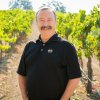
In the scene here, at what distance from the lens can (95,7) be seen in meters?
12.4

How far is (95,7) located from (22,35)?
968 inches

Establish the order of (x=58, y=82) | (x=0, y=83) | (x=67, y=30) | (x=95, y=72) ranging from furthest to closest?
(x=67, y=30)
(x=95, y=72)
(x=0, y=83)
(x=58, y=82)

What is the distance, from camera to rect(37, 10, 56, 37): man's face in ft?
11.6

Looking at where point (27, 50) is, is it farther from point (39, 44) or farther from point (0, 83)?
point (0, 83)

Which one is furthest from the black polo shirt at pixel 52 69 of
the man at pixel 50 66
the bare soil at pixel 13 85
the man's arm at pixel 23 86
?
the bare soil at pixel 13 85

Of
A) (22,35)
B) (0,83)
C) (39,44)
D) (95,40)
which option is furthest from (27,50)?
(22,35)

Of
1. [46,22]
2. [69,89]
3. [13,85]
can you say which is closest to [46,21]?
[46,22]

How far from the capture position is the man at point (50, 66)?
135 inches

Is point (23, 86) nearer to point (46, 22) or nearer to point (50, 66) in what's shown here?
point (50, 66)

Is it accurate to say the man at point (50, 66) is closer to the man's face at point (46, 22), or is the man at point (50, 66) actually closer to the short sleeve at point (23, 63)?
the man's face at point (46, 22)

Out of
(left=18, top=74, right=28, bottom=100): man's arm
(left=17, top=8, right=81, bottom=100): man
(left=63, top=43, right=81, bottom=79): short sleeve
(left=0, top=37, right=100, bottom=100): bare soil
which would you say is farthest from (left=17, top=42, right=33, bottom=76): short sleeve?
(left=0, top=37, right=100, bottom=100): bare soil

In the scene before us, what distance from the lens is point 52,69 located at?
3428 mm

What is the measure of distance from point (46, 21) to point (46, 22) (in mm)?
12

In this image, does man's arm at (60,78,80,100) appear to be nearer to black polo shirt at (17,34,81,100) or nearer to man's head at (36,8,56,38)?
black polo shirt at (17,34,81,100)
